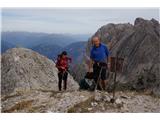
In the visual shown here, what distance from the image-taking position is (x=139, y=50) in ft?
171

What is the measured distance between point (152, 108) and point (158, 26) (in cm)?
3316

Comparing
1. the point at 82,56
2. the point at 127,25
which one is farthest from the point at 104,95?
the point at 127,25

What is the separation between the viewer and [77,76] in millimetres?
51562

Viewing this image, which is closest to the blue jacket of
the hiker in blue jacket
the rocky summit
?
the hiker in blue jacket

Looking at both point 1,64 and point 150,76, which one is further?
point 150,76

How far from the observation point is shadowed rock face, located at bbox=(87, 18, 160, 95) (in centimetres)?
4141

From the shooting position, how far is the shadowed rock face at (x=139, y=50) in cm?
4141

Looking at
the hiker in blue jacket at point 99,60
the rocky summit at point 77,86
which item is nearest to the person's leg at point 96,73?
the hiker in blue jacket at point 99,60

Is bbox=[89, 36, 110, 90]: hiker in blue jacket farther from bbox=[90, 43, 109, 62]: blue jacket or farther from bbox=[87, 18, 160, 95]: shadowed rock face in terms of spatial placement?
bbox=[87, 18, 160, 95]: shadowed rock face

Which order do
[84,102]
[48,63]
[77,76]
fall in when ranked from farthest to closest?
[77,76], [48,63], [84,102]

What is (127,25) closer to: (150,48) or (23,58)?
(150,48)

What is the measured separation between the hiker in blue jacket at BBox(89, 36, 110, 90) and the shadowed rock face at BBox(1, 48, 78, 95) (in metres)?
8.07

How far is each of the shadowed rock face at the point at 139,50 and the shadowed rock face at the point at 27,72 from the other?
34.7 feet

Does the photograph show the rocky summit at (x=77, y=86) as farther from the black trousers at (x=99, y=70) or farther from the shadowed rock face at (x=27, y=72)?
the black trousers at (x=99, y=70)
